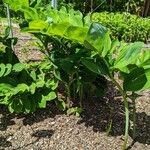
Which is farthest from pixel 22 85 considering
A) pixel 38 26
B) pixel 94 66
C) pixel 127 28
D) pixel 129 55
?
pixel 127 28

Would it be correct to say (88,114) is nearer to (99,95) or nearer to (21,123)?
(99,95)

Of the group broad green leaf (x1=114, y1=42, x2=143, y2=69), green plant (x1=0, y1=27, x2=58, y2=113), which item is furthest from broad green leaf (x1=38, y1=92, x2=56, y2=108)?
broad green leaf (x1=114, y1=42, x2=143, y2=69)

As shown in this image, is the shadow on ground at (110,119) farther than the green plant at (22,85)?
Yes

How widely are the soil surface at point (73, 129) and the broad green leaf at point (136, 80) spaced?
1.85ft

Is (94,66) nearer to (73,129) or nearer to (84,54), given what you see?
(84,54)

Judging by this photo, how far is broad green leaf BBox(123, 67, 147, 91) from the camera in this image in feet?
10.2

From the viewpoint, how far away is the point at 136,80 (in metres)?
3.15

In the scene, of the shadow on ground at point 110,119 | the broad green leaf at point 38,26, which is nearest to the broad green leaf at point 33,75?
the shadow on ground at point 110,119

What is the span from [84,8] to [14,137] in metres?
7.27

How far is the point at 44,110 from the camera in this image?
4.03 meters

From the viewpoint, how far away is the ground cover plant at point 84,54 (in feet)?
9.18

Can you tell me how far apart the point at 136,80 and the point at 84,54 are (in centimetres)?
56

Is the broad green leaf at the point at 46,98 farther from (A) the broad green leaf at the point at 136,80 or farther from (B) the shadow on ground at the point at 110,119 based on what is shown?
(A) the broad green leaf at the point at 136,80

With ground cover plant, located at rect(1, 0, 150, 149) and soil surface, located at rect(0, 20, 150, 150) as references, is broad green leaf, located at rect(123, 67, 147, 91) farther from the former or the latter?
soil surface, located at rect(0, 20, 150, 150)
